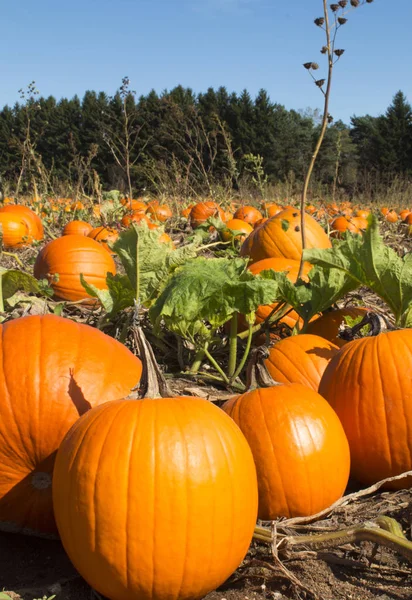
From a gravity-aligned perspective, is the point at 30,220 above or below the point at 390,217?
above

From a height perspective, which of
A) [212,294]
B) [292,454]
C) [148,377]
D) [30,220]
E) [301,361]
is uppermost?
[30,220]

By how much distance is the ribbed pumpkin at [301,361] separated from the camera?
8.35 ft

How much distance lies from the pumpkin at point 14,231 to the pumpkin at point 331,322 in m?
4.37

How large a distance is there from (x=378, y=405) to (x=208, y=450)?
0.86m

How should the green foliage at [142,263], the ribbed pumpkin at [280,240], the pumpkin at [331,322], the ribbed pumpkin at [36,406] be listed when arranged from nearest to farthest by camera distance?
the ribbed pumpkin at [36,406] < the green foliage at [142,263] < the pumpkin at [331,322] < the ribbed pumpkin at [280,240]

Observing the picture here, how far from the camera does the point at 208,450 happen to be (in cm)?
158

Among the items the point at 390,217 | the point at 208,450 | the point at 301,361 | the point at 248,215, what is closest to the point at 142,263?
the point at 301,361

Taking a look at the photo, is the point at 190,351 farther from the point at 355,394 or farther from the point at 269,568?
the point at 269,568

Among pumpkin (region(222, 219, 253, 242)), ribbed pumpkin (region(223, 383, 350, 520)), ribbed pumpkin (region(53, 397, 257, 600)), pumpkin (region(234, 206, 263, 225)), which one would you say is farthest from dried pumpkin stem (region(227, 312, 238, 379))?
pumpkin (region(234, 206, 263, 225))

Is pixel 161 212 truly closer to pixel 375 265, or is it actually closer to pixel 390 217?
pixel 390 217

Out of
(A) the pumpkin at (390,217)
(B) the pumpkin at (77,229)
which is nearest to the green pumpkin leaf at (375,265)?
(B) the pumpkin at (77,229)

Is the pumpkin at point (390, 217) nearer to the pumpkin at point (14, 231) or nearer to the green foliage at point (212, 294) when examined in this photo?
the pumpkin at point (14, 231)

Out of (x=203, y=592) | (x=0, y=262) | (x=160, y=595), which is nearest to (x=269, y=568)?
(x=203, y=592)

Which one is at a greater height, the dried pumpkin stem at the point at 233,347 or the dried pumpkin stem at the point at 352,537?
the dried pumpkin stem at the point at 233,347
